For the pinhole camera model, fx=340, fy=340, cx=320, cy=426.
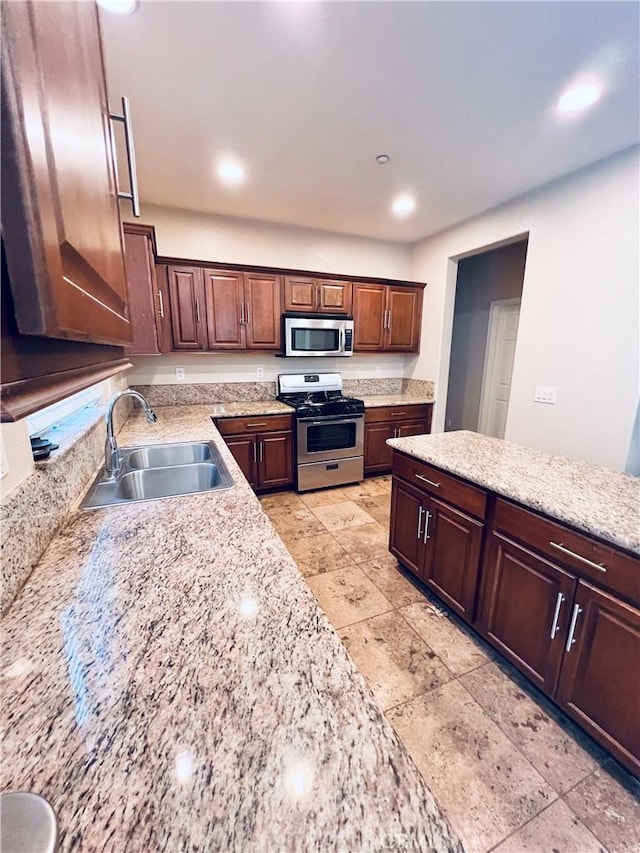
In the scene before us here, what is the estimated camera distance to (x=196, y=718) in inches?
20.2

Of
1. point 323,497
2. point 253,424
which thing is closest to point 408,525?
point 323,497

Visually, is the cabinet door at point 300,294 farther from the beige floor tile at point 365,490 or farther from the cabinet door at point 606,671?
the cabinet door at point 606,671

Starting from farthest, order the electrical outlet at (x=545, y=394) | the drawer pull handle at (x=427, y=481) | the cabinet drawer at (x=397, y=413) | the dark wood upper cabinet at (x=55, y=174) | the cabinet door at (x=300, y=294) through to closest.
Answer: the cabinet drawer at (x=397, y=413) < the cabinet door at (x=300, y=294) < the electrical outlet at (x=545, y=394) < the drawer pull handle at (x=427, y=481) < the dark wood upper cabinet at (x=55, y=174)

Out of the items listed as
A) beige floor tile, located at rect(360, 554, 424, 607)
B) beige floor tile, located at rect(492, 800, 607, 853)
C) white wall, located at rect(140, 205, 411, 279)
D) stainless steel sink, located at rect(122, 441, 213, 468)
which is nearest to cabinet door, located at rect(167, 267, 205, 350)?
white wall, located at rect(140, 205, 411, 279)

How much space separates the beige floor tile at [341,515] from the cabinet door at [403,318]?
1953mm

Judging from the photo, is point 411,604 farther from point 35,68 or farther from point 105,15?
point 105,15

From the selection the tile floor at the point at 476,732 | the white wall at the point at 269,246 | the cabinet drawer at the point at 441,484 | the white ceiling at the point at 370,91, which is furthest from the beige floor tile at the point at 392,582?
the white wall at the point at 269,246

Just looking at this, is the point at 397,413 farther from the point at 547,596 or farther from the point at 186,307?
the point at 547,596

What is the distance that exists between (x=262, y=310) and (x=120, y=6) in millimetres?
2169

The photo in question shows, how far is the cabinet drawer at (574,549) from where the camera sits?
1104 millimetres

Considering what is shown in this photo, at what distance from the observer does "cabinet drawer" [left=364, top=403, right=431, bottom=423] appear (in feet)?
12.4

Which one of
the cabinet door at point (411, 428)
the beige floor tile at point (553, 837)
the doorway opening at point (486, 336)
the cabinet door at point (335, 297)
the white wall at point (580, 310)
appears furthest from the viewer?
the doorway opening at point (486, 336)

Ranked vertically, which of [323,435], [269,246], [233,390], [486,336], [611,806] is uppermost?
[269,246]

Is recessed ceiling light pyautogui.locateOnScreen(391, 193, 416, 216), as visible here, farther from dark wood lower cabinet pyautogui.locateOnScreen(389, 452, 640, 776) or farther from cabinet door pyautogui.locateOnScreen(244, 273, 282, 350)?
dark wood lower cabinet pyautogui.locateOnScreen(389, 452, 640, 776)
